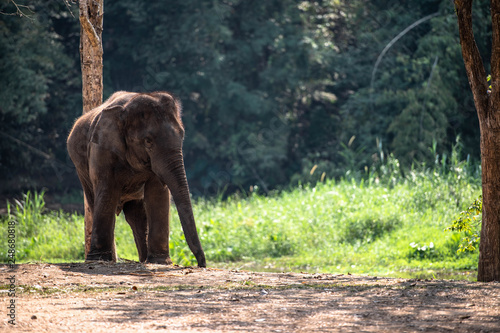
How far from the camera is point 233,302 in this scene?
5.49m

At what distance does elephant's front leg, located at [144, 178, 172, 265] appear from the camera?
8406 mm

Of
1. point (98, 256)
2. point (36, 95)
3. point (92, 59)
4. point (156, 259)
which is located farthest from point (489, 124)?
point (36, 95)

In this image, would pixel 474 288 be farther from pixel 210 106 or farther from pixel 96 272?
pixel 210 106

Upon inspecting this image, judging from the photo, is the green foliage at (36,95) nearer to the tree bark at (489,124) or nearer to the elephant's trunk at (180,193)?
the elephant's trunk at (180,193)

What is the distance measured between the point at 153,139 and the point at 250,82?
20.3 m

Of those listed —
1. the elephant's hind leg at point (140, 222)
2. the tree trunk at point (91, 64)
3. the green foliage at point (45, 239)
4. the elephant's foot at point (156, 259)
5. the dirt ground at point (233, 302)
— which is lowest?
the green foliage at point (45, 239)

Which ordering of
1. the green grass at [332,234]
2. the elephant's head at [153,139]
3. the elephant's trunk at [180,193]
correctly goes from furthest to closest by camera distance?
the green grass at [332,234], the elephant's head at [153,139], the elephant's trunk at [180,193]

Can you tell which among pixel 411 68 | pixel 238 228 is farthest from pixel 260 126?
pixel 238 228

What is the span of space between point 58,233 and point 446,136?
37.9 feet

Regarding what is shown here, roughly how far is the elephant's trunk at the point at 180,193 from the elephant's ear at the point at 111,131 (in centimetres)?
62

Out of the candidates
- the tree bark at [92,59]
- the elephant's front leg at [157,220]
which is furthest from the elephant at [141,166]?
the tree bark at [92,59]

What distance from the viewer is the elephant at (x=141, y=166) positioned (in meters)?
7.93

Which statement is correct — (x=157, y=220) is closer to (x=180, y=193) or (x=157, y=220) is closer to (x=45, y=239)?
(x=180, y=193)

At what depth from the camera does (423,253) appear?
464 inches
